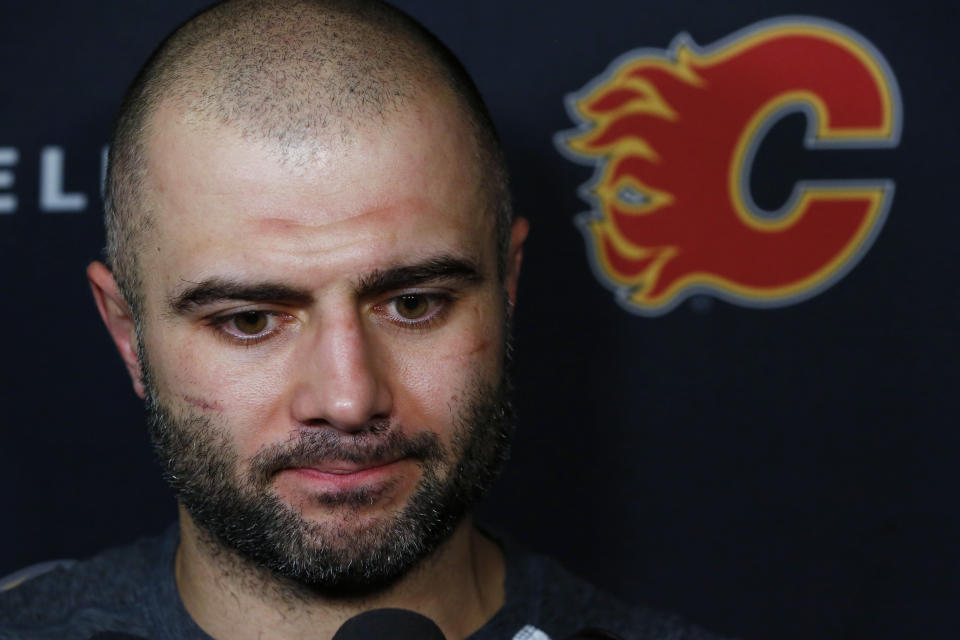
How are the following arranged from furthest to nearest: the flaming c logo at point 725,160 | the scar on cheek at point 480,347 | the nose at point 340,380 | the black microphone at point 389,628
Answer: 1. the flaming c logo at point 725,160
2. the scar on cheek at point 480,347
3. the nose at point 340,380
4. the black microphone at point 389,628

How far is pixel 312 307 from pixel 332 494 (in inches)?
5.4

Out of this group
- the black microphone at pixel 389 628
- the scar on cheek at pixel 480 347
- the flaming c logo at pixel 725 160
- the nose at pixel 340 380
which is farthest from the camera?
the flaming c logo at pixel 725 160

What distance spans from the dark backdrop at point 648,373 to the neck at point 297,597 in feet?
1.36

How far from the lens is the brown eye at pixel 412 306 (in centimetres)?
96

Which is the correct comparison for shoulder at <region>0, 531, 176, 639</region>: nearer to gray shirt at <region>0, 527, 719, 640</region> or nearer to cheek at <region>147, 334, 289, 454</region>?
gray shirt at <region>0, 527, 719, 640</region>

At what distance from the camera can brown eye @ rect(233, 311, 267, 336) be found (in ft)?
3.08

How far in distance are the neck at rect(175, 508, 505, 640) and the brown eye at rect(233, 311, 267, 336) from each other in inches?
7.6

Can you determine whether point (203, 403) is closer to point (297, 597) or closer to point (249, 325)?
point (249, 325)

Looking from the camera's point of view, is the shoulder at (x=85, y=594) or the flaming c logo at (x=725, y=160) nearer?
the shoulder at (x=85, y=594)

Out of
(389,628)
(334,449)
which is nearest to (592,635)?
(389,628)

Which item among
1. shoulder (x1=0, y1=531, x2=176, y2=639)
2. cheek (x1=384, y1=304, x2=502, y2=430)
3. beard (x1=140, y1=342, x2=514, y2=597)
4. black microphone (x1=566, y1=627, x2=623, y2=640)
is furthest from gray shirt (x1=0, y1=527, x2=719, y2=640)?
black microphone (x1=566, y1=627, x2=623, y2=640)

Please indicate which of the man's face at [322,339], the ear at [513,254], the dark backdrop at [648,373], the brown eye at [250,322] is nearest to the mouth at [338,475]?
the man's face at [322,339]

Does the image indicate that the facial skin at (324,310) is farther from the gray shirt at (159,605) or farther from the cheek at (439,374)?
the gray shirt at (159,605)

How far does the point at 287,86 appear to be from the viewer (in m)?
0.96
